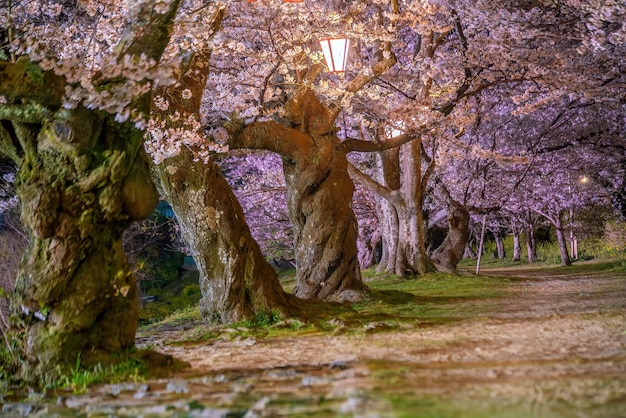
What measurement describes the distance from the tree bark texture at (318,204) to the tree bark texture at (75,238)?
6.27m

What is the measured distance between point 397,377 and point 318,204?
7944 mm

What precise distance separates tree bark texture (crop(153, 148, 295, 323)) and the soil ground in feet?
5.57

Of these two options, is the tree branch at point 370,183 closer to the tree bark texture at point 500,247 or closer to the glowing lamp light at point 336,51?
the glowing lamp light at point 336,51

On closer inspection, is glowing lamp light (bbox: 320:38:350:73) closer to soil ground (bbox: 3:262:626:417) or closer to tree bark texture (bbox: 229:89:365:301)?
tree bark texture (bbox: 229:89:365:301)

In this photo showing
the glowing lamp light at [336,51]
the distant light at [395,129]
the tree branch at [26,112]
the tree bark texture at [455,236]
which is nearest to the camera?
the tree branch at [26,112]

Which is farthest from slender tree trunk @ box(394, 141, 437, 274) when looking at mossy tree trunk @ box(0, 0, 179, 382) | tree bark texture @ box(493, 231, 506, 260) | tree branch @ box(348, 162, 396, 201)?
tree bark texture @ box(493, 231, 506, 260)

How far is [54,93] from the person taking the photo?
20.3 ft

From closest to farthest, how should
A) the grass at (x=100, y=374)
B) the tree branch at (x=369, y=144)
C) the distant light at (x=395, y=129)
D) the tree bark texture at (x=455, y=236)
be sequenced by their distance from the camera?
1. the grass at (x=100, y=374)
2. the tree branch at (x=369, y=144)
3. the distant light at (x=395, y=129)
4. the tree bark texture at (x=455, y=236)

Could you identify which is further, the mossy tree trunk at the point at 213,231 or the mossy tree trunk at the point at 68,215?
the mossy tree trunk at the point at 213,231

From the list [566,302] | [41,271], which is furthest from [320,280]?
[41,271]

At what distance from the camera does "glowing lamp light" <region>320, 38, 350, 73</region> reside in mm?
10219

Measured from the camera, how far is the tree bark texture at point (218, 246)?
A: 10289 millimetres

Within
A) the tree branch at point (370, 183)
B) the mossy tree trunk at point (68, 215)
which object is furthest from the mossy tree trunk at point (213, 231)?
the tree branch at point (370, 183)

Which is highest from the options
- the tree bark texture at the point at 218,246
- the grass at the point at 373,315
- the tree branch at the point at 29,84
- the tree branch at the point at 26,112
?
the tree branch at the point at 29,84
